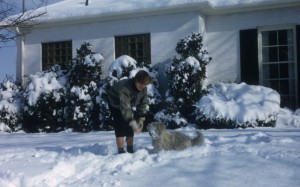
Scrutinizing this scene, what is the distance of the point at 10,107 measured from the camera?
538 inches

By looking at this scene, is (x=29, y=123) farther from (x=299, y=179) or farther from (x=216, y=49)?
(x=299, y=179)

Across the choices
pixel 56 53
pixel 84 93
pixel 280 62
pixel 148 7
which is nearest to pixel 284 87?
pixel 280 62

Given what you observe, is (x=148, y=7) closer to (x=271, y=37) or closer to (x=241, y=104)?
(x=271, y=37)

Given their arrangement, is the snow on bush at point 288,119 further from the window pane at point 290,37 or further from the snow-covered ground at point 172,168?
the snow-covered ground at point 172,168

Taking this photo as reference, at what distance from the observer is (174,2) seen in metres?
13.1

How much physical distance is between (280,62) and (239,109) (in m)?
2.89

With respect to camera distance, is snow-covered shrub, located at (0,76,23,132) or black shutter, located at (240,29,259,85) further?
snow-covered shrub, located at (0,76,23,132)

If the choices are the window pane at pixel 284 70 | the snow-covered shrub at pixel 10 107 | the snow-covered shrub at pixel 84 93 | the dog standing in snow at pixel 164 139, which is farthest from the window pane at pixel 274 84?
the snow-covered shrub at pixel 10 107

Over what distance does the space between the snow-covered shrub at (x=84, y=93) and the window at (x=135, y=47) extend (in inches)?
40.0

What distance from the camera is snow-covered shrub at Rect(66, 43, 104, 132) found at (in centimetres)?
1294

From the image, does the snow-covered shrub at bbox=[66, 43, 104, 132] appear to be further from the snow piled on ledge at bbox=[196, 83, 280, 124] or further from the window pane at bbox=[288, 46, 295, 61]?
the window pane at bbox=[288, 46, 295, 61]

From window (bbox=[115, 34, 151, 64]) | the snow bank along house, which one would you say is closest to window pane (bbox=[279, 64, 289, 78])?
the snow bank along house

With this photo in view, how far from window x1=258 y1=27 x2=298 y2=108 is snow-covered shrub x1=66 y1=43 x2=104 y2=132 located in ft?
17.8

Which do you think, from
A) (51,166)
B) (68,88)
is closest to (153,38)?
(68,88)
